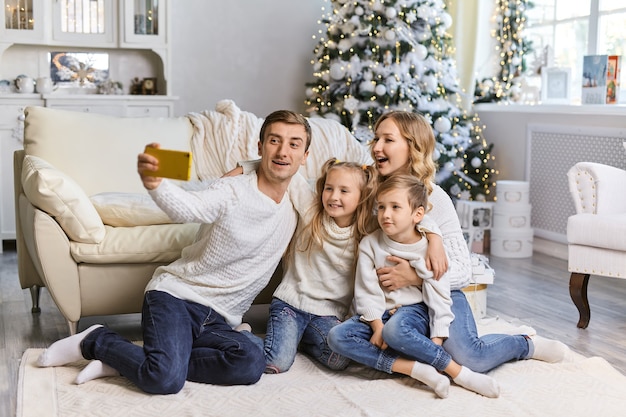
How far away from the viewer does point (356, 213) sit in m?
2.78

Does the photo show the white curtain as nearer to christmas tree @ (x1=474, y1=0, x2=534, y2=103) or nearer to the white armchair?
christmas tree @ (x1=474, y1=0, x2=534, y2=103)

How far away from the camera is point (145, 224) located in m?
3.13

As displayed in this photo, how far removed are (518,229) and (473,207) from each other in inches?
12.1

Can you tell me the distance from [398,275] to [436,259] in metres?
0.13

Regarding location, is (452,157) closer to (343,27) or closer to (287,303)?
(343,27)

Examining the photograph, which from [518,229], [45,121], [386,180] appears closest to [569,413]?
[386,180]

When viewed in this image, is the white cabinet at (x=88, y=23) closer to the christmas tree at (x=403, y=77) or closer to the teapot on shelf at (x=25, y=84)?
the teapot on shelf at (x=25, y=84)

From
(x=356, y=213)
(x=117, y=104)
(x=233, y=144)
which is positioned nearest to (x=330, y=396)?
(x=356, y=213)

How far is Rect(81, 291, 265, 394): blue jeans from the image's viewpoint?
2.43 meters

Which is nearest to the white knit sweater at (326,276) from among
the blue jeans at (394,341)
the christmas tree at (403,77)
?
the blue jeans at (394,341)

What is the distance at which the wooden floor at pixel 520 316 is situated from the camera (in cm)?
299

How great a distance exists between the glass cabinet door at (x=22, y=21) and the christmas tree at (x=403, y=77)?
6.10ft

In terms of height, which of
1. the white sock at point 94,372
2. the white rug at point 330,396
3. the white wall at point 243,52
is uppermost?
the white wall at point 243,52

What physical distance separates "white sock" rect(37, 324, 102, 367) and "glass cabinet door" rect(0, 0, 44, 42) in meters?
3.09
